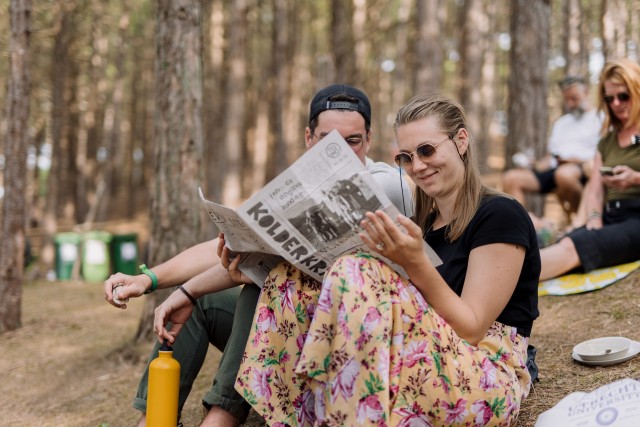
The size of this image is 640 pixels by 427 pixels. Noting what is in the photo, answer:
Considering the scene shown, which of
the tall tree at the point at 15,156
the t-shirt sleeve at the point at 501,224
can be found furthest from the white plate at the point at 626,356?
the tall tree at the point at 15,156

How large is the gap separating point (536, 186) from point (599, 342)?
10.2ft

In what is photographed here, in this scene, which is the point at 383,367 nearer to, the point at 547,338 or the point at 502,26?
the point at 547,338

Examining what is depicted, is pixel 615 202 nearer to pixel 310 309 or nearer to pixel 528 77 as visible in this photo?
pixel 310 309

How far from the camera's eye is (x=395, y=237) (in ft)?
6.64

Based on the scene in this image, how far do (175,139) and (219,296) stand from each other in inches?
97.4

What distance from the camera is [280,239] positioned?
2.24m

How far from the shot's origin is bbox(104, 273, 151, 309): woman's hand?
8.63 feet

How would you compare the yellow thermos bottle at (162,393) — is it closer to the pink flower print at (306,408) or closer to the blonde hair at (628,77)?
the pink flower print at (306,408)

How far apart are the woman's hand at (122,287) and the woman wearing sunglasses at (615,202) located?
249cm

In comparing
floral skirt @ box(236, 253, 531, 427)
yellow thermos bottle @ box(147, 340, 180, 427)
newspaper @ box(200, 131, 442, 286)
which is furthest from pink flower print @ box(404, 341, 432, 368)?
yellow thermos bottle @ box(147, 340, 180, 427)

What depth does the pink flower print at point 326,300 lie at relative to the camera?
2.09 meters

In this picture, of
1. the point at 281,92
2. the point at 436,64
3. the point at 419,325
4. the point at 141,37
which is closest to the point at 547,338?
the point at 419,325

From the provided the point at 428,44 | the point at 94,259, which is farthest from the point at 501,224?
the point at 94,259

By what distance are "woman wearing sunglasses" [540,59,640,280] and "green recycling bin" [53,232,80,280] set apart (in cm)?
989
